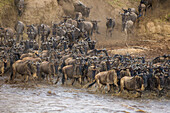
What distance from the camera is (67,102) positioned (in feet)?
44.8

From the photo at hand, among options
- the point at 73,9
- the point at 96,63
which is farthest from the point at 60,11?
the point at 96,63

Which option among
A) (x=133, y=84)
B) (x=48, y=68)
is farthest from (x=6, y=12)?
(x=133, y=84)

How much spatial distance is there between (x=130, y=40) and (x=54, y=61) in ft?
50.5

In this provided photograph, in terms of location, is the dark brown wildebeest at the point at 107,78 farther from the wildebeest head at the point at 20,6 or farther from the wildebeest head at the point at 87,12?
the wildebeest head at the point at 87,12

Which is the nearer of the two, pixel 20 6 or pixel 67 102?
pixel 67 102

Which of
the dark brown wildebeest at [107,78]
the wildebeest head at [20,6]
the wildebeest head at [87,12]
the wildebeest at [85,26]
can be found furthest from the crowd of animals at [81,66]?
the wildebeest head at [87,12]

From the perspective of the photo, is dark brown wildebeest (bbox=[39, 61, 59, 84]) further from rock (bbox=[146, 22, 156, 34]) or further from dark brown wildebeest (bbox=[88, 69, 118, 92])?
rock (bbox=[146, 22, 156, 34])

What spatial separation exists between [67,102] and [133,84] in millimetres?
3061

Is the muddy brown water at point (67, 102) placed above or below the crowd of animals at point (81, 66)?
below

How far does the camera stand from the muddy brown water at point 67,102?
1242 centimetres

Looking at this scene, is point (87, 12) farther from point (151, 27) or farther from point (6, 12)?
point (6, 12)

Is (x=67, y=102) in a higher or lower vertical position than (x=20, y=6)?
lower

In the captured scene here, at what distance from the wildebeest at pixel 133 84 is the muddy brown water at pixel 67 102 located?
0.58 metres

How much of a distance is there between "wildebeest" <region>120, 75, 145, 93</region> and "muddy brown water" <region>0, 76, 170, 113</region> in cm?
58
